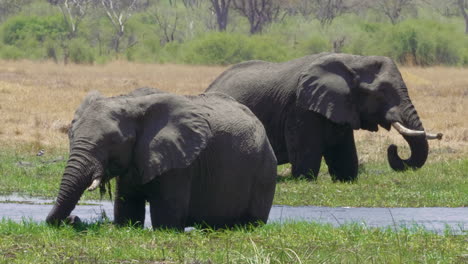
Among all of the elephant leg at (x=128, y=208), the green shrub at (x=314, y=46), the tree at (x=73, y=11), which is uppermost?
the elephant leg at (x=128, y=208)

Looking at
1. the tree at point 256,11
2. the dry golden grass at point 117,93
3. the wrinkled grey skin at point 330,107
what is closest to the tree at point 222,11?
the tree at point 256,11

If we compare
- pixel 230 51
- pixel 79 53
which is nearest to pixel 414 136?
pixel 230 51

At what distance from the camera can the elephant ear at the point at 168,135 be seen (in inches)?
382

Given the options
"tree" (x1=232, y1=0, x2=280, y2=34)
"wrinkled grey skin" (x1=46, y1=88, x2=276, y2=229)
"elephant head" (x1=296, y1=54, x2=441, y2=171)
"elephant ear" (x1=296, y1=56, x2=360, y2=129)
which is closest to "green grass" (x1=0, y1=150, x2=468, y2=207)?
"elephant head" (x1=296, y1=54, x2=441, y2=171)

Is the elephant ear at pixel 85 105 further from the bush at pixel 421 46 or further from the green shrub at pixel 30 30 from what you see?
the green shrub at pixel 30 30

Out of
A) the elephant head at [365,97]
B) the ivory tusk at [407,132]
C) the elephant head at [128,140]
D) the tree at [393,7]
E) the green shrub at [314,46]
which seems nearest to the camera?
the elephant head at [128,140]

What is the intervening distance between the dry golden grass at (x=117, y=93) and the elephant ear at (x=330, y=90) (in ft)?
11.4

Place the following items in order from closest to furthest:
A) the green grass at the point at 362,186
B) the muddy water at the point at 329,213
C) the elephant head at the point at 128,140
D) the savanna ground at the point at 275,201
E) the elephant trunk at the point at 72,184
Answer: the savanna ground at the point at 275,201 < the elephant trunk at the point at 72,184 < the elephant head at the point at 128,140 < the muddy water at the point at 329,213 < the green grass at the point at 362,186

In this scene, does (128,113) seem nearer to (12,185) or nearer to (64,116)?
(12,185)

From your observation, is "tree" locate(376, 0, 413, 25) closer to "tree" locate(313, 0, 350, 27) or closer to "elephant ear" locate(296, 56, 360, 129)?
"tree" locate(313, 0, 350, 27)

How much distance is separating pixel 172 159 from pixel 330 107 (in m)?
6.35

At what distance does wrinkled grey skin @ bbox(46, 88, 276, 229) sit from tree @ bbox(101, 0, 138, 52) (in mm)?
57309

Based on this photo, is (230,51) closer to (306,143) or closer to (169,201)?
(306,143)

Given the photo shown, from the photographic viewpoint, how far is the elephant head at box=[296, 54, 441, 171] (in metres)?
15.7
